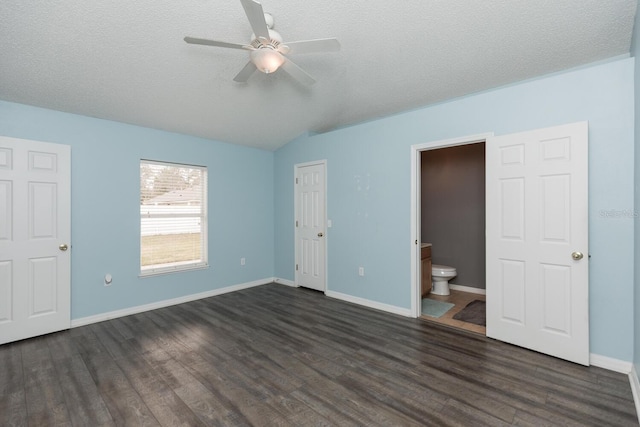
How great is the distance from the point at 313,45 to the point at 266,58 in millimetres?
341

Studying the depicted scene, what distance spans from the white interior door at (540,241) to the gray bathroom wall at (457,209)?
5.82ft

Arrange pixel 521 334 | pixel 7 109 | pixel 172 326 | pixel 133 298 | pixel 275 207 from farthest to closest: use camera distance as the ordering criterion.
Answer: pixel 275 207 < pixel 133 298 < pixel 172 326 < pixel 7 109 < pixel 521 334

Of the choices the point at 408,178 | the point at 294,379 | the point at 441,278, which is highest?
the point at 408,178

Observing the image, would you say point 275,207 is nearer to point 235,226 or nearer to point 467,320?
point 235,226

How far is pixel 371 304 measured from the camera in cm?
399

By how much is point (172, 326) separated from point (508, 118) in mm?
4154

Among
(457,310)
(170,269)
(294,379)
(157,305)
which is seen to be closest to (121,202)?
(170,269)

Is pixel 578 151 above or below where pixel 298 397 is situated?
above

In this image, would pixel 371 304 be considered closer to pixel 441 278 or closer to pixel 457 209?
pixel 441 278

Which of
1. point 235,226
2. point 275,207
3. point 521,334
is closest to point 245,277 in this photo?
point 235,226

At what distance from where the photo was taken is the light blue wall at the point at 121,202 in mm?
3385

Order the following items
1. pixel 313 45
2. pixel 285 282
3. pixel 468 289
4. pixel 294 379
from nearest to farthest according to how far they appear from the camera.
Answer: pixel 313 45 < pixel 294 379 < pixel 468 289 < pixel 285 282

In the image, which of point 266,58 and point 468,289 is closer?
point 266,58

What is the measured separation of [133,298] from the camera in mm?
3844
